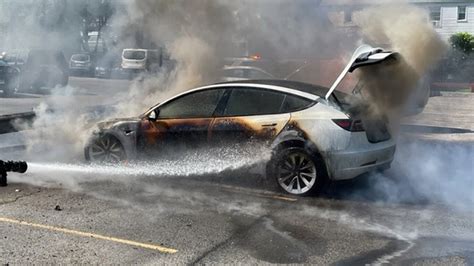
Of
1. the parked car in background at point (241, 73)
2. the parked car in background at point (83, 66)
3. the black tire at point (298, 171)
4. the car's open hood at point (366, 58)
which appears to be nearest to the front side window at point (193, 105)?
the black tire at point (298, 171)

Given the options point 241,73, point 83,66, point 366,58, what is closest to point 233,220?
point 366,58

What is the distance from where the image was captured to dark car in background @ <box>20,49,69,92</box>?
13180 mm

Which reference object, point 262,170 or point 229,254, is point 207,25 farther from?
point 229,254

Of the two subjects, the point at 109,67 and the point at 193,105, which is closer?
the point at 193,105

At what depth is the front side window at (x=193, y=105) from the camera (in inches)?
257

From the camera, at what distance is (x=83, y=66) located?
2300 centimetres

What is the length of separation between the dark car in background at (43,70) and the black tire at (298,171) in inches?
332

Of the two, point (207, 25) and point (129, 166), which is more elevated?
point (207, 25)

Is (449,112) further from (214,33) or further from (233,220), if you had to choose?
(233,220)

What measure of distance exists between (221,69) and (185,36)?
0.96 m

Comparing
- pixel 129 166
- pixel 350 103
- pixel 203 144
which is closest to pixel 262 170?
pixel 203 144

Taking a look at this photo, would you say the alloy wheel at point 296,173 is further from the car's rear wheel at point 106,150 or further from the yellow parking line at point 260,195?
the car's rear wheel at point 106,150

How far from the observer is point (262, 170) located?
6125mm

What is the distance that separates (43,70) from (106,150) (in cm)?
910
